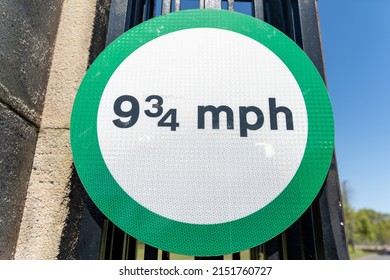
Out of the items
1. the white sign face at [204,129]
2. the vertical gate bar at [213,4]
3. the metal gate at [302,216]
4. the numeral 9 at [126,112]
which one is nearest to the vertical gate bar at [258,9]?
the metal gate at [302,216]

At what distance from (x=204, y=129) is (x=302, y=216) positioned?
1.30ft

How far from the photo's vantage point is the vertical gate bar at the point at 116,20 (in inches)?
33.9

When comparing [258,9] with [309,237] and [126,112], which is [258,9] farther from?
[309,237]

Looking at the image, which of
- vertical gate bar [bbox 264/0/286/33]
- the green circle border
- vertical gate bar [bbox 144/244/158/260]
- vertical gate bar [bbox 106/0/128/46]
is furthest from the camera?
vertical gate bar [bbox 264/0/286/33]

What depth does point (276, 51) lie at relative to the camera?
74 centimetres

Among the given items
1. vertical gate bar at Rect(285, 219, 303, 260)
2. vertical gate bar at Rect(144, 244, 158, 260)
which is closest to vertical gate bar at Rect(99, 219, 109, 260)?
vertical gate bar at Rect(144, 244, 158, 260)

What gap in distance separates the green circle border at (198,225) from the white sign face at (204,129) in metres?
0.02

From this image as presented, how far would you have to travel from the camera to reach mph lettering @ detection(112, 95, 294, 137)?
686 mm

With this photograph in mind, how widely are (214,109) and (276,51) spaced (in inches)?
9.2

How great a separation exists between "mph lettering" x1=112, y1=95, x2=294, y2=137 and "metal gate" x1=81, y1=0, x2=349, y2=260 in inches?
8.8

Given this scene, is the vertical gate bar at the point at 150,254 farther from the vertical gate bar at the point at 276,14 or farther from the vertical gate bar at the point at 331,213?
the vertical gate bar at the point at 276,14

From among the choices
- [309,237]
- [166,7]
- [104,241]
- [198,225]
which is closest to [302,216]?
[309,237]

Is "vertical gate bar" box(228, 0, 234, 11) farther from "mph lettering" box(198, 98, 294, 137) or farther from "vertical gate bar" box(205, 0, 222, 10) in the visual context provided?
"mph lettering" box(198, 98, 294, 137)
